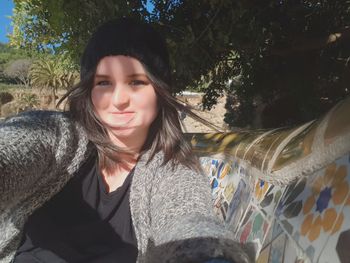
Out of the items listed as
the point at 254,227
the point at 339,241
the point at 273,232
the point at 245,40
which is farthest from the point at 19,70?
the point at 339,241

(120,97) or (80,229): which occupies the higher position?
(120,97)

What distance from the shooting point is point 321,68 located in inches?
194

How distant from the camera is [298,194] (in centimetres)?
114

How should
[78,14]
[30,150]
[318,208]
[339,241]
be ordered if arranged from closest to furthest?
[339,241] → [318,208] → [30,150] → [78,14]

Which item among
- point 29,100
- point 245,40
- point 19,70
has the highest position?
point 19,70

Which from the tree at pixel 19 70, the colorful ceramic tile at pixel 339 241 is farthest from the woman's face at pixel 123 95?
the tree at pixel 19 70

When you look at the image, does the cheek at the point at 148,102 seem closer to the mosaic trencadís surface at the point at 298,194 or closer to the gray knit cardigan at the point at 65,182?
the gray knit cardigan at the point at 65,182

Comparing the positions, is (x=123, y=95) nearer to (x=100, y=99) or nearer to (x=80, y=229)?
(x=100, y=99)

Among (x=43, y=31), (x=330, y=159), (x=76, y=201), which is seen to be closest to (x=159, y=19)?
(x=43, y=31)

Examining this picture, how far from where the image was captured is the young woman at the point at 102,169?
128 centimetres

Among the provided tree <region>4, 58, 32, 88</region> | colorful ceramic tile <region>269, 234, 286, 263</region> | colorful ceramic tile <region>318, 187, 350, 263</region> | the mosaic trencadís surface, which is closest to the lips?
the mosaic trencadís surface

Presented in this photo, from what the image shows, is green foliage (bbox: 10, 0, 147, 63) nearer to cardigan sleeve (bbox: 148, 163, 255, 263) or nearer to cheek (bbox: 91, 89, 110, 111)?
cheek (bbox: 91, 89, 110, 111)

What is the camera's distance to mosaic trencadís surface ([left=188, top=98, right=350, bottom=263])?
91 centimetres

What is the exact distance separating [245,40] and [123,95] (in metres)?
2.62
